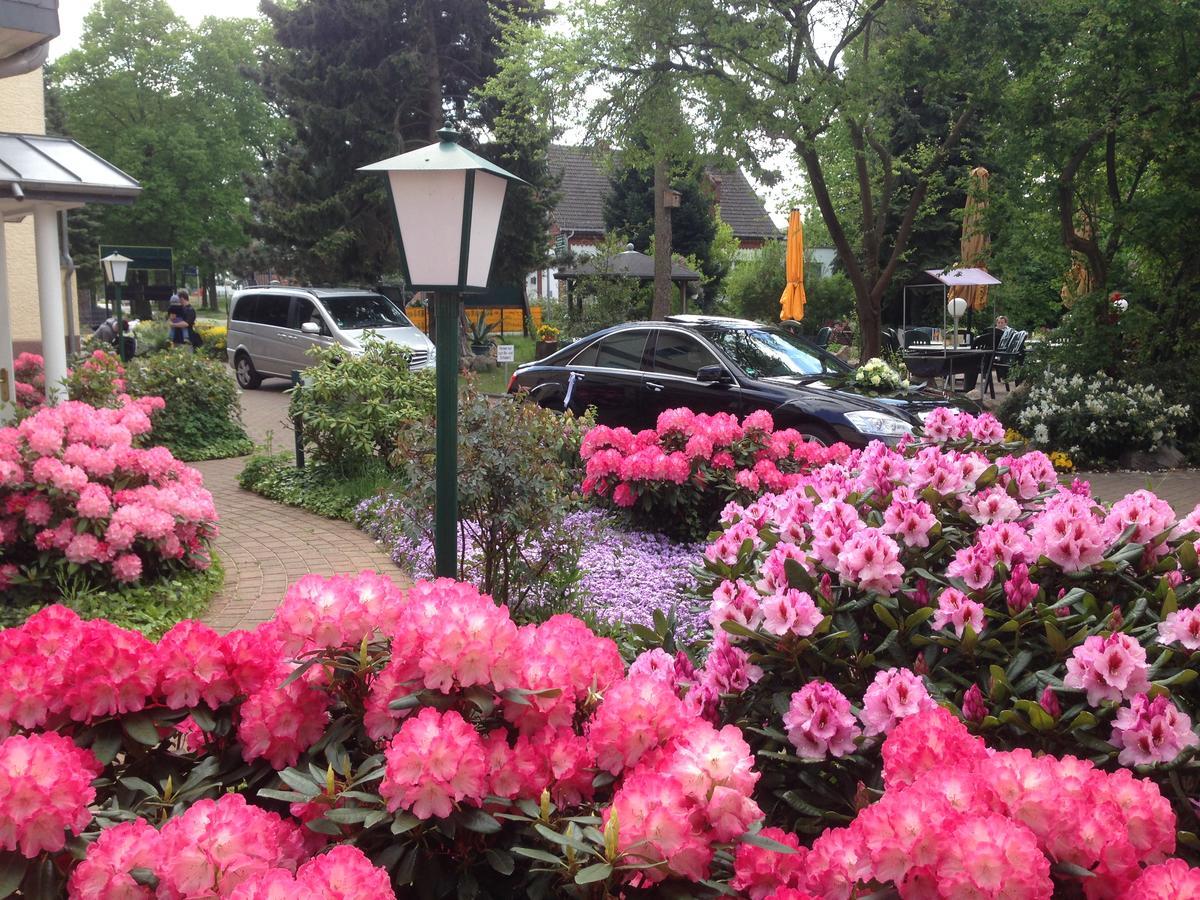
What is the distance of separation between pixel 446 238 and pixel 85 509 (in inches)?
119

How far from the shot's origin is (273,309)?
20188 mm

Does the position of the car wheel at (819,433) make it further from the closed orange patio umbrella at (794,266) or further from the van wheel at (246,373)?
the van wheel at (246,373)

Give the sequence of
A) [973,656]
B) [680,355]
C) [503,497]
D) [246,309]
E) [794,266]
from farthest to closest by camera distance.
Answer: [794,266], [246,309], [680,355], [503,497], [973,656]

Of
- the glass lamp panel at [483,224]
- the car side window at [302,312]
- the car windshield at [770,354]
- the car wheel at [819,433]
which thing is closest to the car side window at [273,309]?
the car side window at [302,312]

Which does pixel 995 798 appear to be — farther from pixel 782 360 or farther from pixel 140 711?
pixel 782 360

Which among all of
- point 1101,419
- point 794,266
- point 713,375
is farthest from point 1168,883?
point 794,266

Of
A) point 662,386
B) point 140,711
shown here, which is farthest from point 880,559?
point 662,386

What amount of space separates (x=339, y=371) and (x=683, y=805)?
8.88 m

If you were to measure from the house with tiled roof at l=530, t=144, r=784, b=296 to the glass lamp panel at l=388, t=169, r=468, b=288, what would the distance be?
1373 inches

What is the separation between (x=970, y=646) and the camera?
2.28 meters

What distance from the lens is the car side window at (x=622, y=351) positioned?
10109mm

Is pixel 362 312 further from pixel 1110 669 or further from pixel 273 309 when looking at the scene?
pixel 1110 669

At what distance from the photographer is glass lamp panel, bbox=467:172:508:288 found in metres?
4.11

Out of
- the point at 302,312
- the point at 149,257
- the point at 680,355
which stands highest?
the point at 149,257
